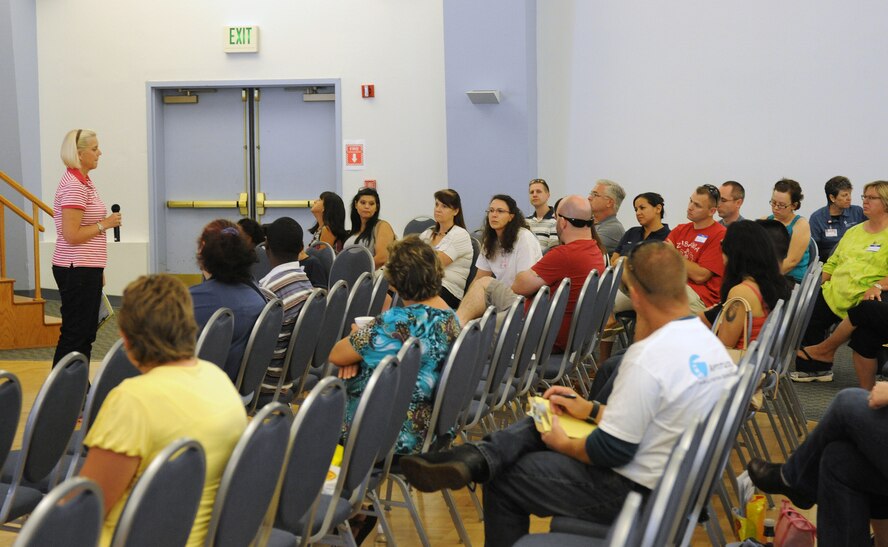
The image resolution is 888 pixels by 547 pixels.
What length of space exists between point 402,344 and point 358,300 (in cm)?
165

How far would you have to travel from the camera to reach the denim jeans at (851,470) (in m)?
2.81

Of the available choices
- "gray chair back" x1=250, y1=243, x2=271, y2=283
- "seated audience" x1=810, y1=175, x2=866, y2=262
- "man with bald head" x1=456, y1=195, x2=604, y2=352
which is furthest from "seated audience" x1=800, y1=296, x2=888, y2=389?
"gray chair back" x1=250, y1=243, x2=271, y2=283

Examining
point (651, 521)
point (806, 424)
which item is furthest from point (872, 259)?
point (651, 521)

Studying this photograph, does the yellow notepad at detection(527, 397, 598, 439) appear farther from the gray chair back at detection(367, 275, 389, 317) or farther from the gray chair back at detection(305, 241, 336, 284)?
the gray chair back at detection(305, 241, 336, 284)

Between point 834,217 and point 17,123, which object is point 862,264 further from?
point 17,123

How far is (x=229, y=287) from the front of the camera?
150 inches

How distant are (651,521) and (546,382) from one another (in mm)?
Answer: 2803

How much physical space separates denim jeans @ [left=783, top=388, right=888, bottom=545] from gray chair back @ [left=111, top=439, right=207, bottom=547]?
1.92 m

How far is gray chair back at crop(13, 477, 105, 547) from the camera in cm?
142

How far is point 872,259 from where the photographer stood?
5.73 meters

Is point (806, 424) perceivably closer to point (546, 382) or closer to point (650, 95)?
point (546, 382)

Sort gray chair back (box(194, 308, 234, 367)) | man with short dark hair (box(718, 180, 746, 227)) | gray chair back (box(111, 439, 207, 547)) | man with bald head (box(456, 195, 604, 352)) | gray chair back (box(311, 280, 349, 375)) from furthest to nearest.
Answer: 1. man with short dark hair (box(718, 180, 746, 227))
2. man with bald head (box(456, 195, 604, 352))
3. gray chair back (box(311, 280, 349, 375))
4. gray chair back (box(194, 308, 234, 367))
5. gray chair back (box(111, 439, 207, 547))

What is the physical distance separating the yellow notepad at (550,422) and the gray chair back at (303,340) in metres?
1.41

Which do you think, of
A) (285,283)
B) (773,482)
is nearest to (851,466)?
(773,482)
